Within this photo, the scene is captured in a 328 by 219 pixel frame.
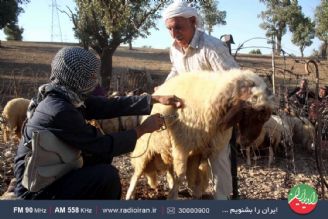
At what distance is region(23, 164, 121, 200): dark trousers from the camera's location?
134 inches

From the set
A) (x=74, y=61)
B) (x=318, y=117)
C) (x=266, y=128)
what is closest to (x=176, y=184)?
(x=318, y=117)

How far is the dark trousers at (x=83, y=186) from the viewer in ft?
11.2

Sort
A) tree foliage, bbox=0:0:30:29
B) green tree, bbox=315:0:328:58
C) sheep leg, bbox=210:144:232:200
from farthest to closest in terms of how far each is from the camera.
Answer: green tree, bbox=315:0:328:58 < tree foliage, bbox=0:0:30:29 < sheep leg, bbox=210:144:232:200

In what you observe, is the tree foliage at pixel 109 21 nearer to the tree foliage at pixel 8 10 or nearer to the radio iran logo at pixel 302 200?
the tree foliage at pixel 8 10

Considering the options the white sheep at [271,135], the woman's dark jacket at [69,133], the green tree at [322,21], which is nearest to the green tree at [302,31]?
the green tree at [322,21]

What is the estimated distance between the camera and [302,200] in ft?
12.0

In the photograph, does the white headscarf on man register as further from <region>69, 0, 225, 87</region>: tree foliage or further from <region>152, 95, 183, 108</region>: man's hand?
<region>69, 0, 225, 87</region>: tree foliage

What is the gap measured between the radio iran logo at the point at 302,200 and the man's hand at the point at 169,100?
1.39 m

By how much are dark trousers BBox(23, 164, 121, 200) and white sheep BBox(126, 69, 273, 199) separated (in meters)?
1.18

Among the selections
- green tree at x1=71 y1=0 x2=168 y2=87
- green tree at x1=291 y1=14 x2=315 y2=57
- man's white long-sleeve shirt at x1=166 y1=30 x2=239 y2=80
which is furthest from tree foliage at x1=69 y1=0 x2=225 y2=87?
green tree at x1=291 y1=14 x2=315 y2=57

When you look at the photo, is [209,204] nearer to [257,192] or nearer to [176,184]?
[176,184]

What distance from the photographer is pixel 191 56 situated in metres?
4.76

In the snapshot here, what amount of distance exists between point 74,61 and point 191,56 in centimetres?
167

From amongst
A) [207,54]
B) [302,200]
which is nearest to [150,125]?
[207,54]
